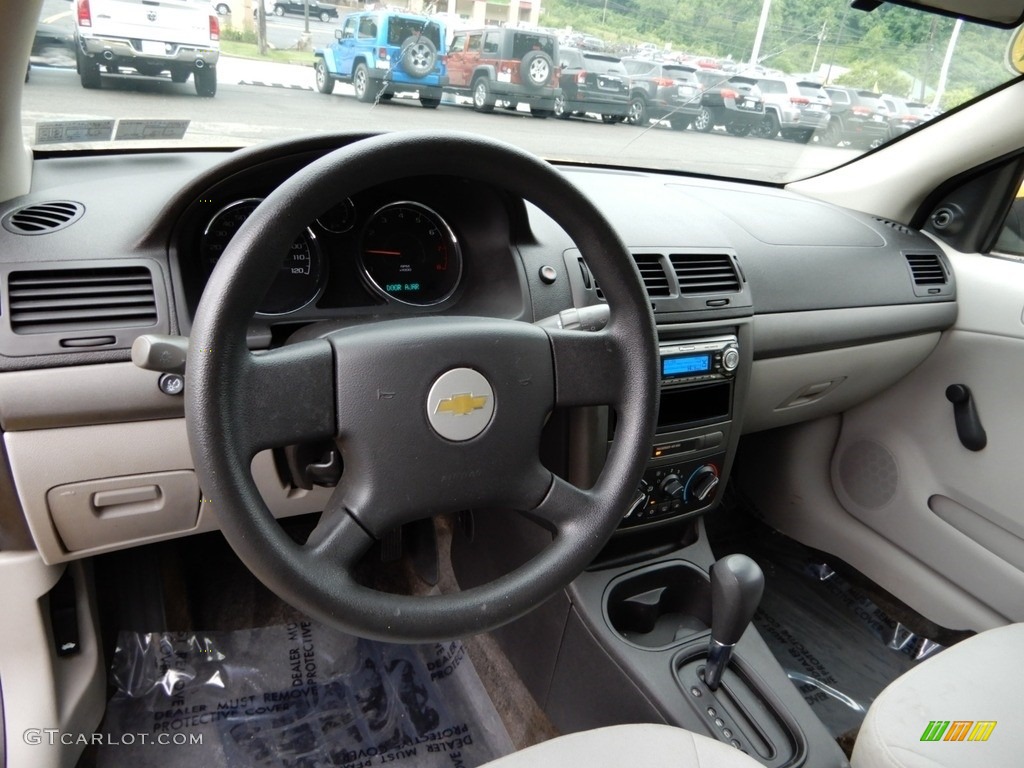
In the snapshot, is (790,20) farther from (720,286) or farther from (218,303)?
(218,303)

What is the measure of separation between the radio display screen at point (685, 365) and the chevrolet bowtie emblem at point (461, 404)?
1.83ft

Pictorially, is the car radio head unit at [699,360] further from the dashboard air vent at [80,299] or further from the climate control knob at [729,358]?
the dashboard air vent at [80,299]

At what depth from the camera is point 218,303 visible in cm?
76

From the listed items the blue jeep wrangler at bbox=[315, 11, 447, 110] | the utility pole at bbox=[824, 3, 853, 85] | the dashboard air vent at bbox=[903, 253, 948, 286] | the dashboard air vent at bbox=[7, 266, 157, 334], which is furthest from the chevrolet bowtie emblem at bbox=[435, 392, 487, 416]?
the dashboard air vent at bbox=[903, 253, 948, 286]

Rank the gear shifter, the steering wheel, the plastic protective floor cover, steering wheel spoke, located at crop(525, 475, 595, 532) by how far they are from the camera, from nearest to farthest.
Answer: the steering wheel → steering wheel spoke, located at crop(525, 475, 595, 532) → the gear shifter → the plastic protective floor cover

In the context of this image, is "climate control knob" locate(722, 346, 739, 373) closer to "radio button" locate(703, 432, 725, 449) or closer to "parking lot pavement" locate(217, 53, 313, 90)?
"radio button" locate(703, 432, 725, 449)

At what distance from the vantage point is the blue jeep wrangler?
1.47 m

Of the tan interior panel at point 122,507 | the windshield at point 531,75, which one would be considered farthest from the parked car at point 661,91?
the tan interior panel at point 122,507

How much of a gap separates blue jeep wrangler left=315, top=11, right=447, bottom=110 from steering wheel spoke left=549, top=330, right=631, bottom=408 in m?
0.81

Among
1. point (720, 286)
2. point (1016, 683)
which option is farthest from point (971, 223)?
point (1016, 683)

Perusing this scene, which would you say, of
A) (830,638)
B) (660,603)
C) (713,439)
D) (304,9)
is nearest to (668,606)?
(660,603)

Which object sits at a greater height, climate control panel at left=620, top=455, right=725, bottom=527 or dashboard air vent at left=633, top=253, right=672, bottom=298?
dashboard air vent at left=633, top=253, right=672, bottom=298

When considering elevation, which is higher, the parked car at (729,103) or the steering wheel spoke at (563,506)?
the parked car at (729,103)

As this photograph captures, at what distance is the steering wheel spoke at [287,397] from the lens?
799mm
